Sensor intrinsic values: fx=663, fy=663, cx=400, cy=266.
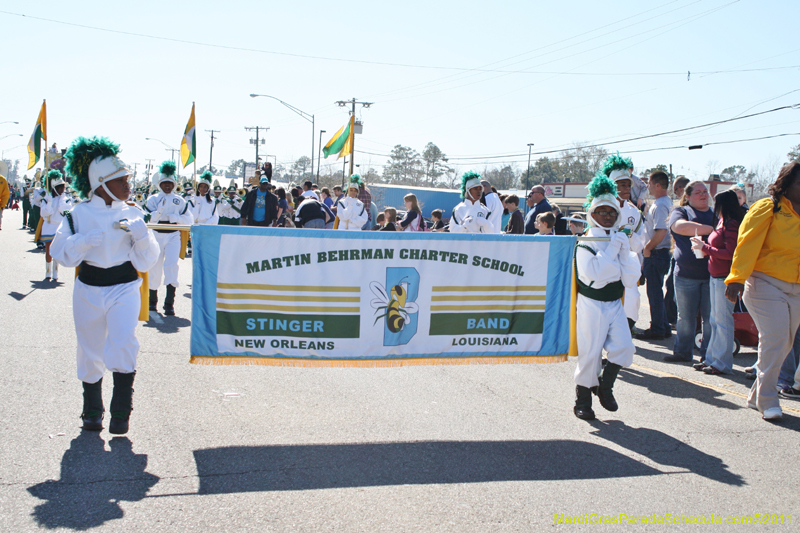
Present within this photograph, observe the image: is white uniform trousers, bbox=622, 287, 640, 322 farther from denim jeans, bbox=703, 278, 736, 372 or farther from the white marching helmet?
the white marching helmet

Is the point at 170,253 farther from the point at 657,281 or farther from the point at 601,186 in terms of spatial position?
the point at 657,281

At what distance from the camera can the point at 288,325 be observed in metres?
5.00

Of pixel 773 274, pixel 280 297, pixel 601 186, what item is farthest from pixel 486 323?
pixel 773 274

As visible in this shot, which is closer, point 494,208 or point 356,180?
point 494,208

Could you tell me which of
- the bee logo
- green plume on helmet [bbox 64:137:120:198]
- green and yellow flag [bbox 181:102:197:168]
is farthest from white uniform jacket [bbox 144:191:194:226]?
the bee logo

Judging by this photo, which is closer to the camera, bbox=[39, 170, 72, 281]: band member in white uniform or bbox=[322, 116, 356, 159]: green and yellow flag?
bbox=[39, 170, 72, 281]: band member in white uniform

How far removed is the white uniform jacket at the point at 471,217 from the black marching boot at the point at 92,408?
6.10 metres

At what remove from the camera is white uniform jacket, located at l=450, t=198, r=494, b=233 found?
9812mm

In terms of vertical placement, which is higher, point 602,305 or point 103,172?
point 103,172

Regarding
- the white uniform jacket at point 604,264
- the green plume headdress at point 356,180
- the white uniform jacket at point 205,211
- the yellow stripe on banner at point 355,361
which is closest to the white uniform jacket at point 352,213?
the green plume headdress at point 356,180

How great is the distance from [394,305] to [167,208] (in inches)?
244

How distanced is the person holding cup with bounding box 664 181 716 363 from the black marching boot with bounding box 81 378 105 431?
6.19 m

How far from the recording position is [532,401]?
5945mm

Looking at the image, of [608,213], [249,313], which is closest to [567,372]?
[608,213]
